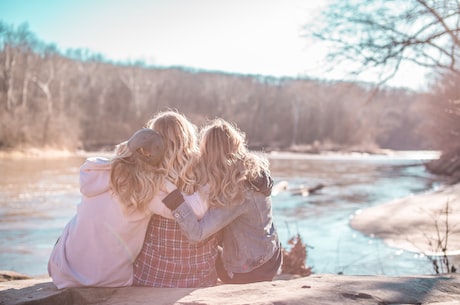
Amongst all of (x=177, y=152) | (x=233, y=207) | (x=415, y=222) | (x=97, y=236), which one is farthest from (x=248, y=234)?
(x=415, y=222)

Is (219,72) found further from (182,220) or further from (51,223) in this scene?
(182,220)

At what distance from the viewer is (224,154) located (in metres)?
3.15

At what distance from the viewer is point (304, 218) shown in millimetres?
10039

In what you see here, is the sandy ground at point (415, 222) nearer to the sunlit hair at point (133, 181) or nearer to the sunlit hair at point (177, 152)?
the sunlit hair at point (177, 152)

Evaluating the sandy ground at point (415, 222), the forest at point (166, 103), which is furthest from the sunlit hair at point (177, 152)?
the forest at point (166, 103)

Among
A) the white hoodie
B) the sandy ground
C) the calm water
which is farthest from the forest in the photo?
the white hoodie

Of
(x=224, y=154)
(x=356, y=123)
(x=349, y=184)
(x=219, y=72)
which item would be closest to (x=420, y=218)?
(x=224, y=154)

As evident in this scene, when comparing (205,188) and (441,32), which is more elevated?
A: (441,32)

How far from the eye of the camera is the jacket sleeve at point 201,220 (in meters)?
2.92

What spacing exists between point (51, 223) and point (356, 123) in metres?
43.5

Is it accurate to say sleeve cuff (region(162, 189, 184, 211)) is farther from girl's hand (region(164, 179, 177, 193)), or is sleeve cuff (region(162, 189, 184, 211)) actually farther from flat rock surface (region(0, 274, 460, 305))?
flat rock surface (region(0, 274, 460, 305))

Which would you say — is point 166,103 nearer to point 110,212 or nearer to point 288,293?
point 110,212

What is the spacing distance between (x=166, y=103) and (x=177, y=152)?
158 ft

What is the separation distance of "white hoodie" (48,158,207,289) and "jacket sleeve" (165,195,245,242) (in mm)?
67
